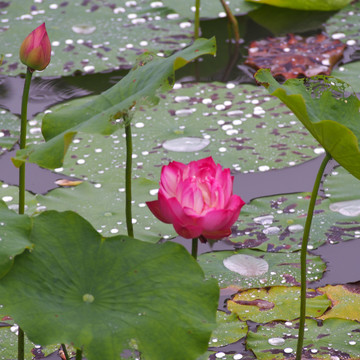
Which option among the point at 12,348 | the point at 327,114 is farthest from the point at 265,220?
the point at 12,348

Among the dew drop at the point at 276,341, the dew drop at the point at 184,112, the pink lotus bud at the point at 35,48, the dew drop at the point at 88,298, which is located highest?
the pink lotus bud at the point at 35,48

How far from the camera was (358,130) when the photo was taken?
3.73ft

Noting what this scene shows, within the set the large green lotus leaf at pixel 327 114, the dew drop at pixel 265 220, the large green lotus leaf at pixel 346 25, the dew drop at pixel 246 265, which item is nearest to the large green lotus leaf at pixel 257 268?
the dew drop at pixel 246 265

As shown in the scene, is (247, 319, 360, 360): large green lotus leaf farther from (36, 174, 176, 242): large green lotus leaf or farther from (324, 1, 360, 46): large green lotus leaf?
(324, 1, 360, 46): large green lotus leaf

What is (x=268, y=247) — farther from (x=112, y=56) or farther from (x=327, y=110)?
(x=112, y=56)

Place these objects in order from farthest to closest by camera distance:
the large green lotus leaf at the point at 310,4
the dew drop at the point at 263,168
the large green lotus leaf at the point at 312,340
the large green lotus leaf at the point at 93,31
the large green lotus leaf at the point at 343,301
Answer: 1. the large green lotus leaf at the point at 310,4
2. the large green lotus leaf at the point at 93,31
3. the dew drop at the point at 263,168
4. the large green lotus leaf at the point at 343,301
5. the large green lotus leaf at the point at 312,340

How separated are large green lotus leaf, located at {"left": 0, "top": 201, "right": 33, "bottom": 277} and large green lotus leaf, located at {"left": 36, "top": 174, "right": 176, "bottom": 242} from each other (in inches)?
24.2

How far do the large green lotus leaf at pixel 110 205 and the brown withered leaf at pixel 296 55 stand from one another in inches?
33.1

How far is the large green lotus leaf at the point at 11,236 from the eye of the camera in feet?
3.03

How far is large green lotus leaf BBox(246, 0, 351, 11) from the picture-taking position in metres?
2.84

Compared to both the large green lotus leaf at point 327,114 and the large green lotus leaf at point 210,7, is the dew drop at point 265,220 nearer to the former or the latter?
the large green lotus leaf at point 327,114

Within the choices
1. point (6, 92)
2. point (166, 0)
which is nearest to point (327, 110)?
point (6, 92)

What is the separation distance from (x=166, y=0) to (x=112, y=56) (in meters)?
0.53

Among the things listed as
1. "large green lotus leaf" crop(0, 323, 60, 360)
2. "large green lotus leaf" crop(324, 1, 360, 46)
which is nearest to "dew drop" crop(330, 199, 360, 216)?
"large green lotus leaf" crop(0, 323, 60, 360)
